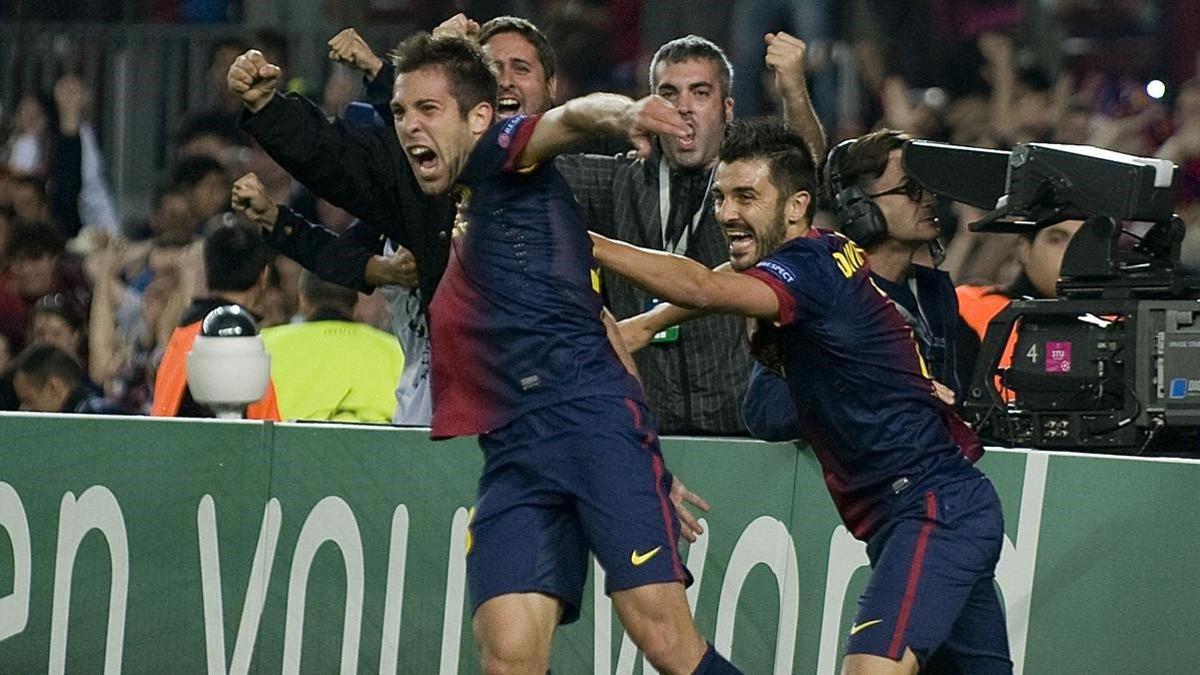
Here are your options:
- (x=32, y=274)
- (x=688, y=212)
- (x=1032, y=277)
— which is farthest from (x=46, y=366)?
(x=1032, y=277)

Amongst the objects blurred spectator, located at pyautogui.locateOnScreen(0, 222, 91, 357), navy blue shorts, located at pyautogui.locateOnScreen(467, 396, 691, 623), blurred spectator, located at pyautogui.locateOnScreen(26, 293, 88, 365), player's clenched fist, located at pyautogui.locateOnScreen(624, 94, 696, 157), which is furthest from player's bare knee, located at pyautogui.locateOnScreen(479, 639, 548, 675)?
blurred spectator, located at pyautogui.locateOnScreen(0, 222, 91, 357)

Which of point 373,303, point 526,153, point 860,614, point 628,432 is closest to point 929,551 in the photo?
point 860,614

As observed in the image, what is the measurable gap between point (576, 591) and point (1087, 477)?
1523mm

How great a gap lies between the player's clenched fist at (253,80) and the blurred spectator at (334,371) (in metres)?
1.76

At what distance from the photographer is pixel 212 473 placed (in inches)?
327

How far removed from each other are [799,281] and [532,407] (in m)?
0.75

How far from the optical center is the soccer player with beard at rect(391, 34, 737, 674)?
238 inches

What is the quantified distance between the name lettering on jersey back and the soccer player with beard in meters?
0.62

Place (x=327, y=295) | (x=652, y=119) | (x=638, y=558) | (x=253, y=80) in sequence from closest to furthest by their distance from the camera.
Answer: (x=652, y=119), (x=638, y=558), (x=253, y=80), (x=327, y=295)

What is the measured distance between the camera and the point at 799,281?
607cm

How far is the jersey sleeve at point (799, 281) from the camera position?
604cm

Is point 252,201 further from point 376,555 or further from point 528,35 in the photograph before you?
point 376,555

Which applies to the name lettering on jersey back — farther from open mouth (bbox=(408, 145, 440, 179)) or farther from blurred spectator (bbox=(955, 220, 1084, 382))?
blurred spectator (bbox=(955, 220, 1084, 382))

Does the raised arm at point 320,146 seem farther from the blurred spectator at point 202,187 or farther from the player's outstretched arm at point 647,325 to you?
the blurred spectator at point 202,187
